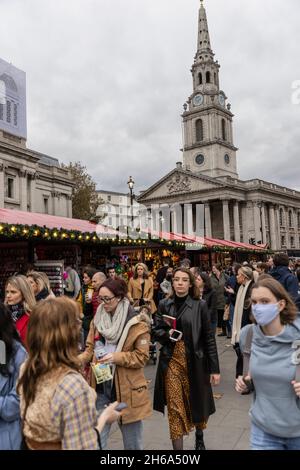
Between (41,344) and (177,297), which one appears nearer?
(41,344)

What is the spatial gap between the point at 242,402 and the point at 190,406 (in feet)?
7.13

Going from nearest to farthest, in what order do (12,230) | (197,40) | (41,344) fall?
(41,344) → (12,230) → (197,40)

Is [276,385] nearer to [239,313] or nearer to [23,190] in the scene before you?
[239,313]

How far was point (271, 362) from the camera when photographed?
110 inches

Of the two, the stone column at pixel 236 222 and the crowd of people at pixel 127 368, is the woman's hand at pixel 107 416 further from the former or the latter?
the stone column at pixel 236 222

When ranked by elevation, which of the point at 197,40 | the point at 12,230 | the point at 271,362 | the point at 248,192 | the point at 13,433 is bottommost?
the point at 13,433

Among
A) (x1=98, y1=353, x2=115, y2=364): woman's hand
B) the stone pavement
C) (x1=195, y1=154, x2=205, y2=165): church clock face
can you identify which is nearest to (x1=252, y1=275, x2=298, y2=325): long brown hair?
(x1=98, y1=353, x2=115, y2=364): woman's hand

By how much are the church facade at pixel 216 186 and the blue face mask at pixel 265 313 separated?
5898 centimetres

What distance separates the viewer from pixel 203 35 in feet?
242

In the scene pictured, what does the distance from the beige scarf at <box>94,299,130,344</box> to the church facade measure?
2293 inches

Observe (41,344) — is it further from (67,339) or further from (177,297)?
(177,297)

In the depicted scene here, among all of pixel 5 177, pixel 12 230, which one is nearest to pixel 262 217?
pixel 5 177

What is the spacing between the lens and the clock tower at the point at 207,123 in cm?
6812

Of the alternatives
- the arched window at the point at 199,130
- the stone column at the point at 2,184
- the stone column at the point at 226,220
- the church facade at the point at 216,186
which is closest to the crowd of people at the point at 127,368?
the stone column at the point at 2,184
